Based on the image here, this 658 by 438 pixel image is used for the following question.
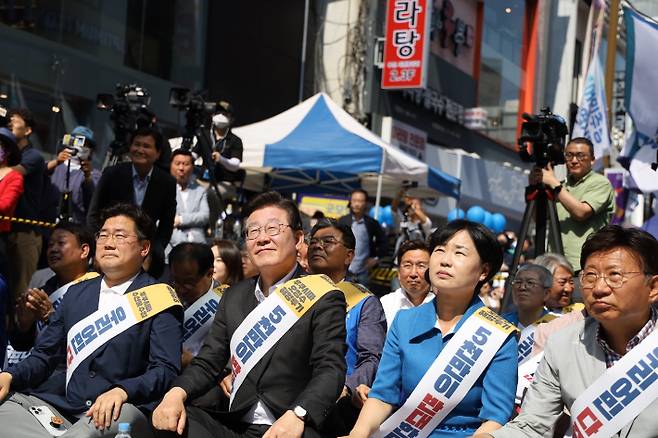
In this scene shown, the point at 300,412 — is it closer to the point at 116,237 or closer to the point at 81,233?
the point at 116,237

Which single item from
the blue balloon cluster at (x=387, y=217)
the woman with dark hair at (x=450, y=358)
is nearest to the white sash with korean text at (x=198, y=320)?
the woman with dark hair at (x=450, y=358)

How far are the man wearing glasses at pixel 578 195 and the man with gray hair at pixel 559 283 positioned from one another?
553 mm

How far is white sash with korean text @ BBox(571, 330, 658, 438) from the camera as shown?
284 centimetres

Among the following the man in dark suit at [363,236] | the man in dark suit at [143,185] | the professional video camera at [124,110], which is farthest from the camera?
the man in dark suit at [363,236]

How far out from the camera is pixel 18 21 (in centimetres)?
1063

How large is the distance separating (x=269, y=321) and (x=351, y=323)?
894 mm

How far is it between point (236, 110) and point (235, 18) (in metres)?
1.50

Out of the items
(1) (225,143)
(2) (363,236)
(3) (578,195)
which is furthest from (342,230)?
(2) (363,236)

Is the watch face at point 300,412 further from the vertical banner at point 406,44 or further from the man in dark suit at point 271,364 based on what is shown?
the vertical banner at point 406,44

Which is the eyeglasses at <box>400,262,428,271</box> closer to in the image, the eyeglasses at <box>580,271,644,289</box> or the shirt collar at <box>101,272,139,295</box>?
the shirt collar at <box>101,272,139,295</box>

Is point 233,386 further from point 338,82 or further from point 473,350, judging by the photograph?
point 338,82

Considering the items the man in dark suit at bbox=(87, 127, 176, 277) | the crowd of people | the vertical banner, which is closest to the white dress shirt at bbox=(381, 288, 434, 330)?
the crowd of people

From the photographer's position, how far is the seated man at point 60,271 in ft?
14.6

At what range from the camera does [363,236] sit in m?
9.46
